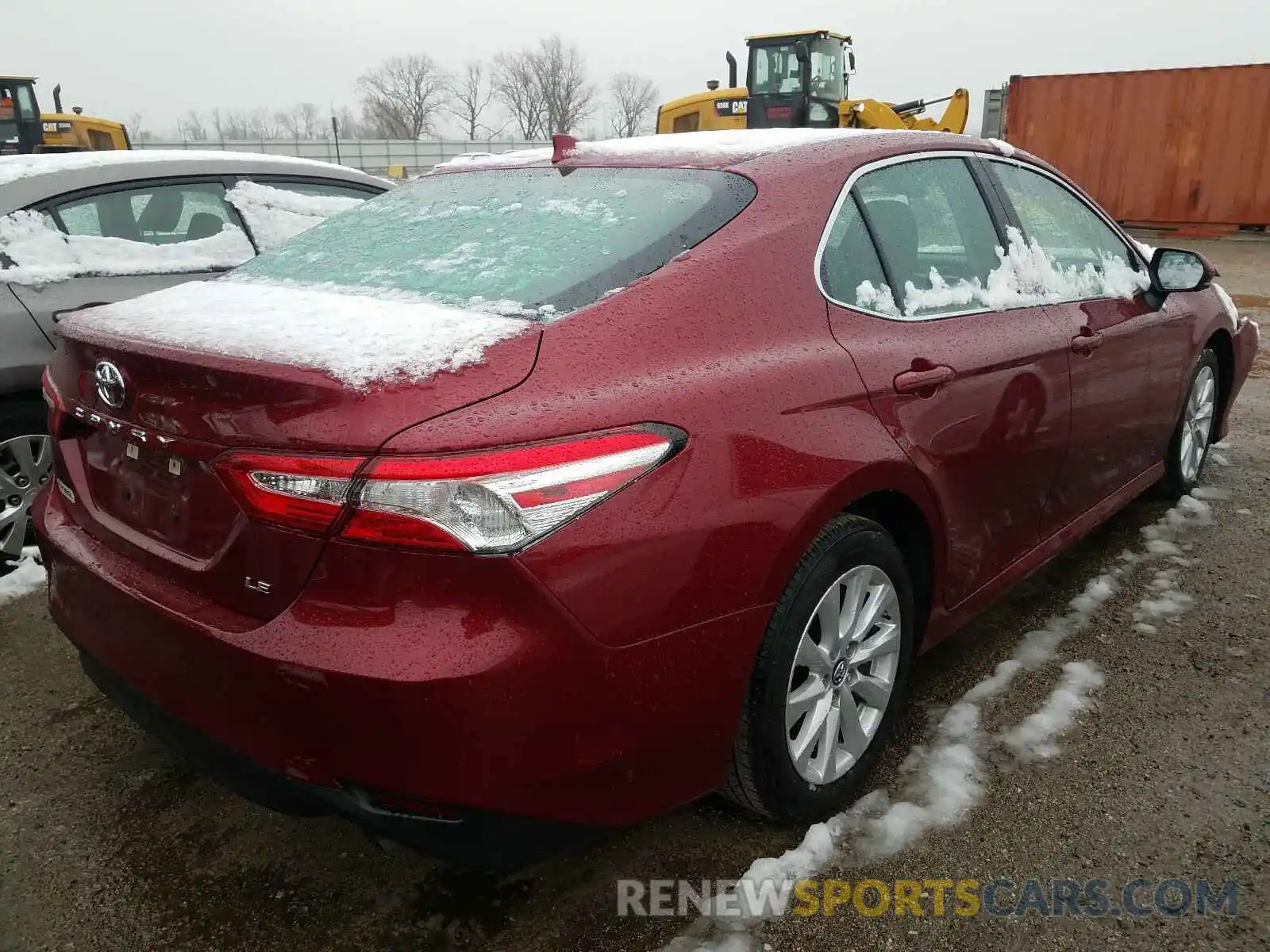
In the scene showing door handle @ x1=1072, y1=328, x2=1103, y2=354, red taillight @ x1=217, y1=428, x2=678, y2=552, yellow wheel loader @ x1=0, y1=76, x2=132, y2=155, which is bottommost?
door handle @ x1=1072, y1=328, x2=1103, y2=354

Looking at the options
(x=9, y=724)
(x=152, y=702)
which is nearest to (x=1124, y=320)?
(x=152, y=702)

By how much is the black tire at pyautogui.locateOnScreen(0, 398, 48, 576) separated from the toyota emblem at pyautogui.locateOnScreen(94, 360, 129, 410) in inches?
71.8

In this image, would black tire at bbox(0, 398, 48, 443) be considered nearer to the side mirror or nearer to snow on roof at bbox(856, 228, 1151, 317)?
snow on roof at bbox(856, 228, 1151, 317)

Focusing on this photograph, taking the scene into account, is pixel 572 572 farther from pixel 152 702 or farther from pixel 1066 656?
pixel 1066 656

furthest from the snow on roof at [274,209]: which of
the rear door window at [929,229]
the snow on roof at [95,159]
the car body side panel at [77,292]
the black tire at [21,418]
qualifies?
the rear door window at [929,229]

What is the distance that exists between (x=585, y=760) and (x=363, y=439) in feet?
2.21

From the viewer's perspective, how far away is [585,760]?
5.46ft

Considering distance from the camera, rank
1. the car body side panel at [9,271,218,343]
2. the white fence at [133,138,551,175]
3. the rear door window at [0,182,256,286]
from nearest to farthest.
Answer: the car body side panel at [9,271,218,343], the rear door window at [0,182,256,286], the white fence at [133,138,551,175]

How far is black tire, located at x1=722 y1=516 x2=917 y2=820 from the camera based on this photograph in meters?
1.94

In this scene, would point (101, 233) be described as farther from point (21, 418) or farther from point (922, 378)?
point (922, 378)

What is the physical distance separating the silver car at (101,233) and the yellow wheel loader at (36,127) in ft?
48.2

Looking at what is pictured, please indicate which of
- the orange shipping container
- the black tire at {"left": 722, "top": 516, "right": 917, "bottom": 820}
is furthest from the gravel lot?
the orange shipping container

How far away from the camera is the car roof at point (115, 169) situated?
3.62 metres

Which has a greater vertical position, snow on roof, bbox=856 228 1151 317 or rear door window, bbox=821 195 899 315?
rear door window, bbox=821 195 899 315
